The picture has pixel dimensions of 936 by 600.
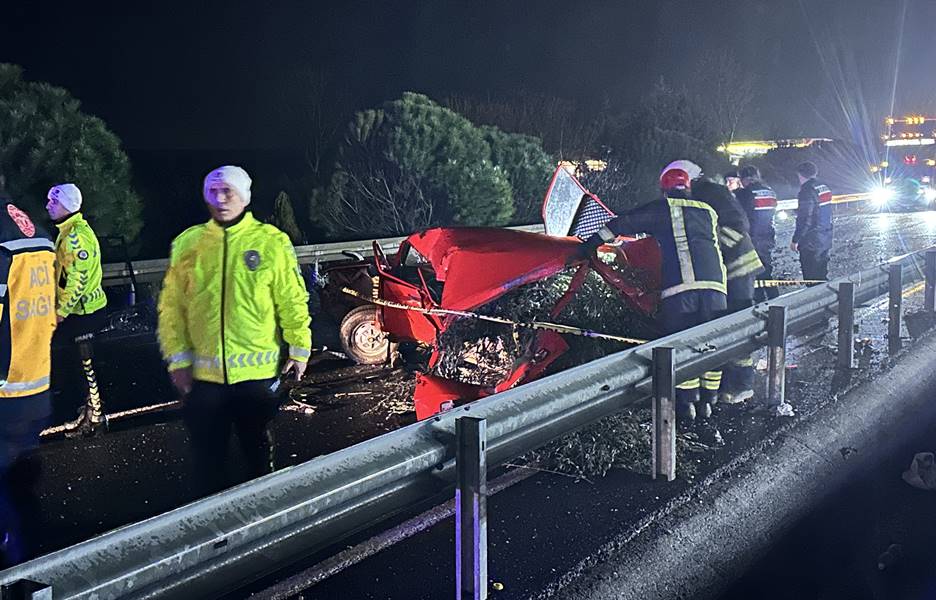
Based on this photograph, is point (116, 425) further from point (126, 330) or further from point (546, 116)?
point (546, 116)

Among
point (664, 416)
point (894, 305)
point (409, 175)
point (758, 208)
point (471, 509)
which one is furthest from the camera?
point (409, 175)

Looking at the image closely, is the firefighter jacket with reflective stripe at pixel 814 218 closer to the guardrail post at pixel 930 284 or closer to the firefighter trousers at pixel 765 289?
the firefighter trousers at pixel 765 289

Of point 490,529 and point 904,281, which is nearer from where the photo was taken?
point 490,529

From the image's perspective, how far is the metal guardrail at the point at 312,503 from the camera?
2344mm

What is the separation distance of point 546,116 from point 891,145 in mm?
12596

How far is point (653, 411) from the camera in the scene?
463cm

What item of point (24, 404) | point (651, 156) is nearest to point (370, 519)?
point (24, 404)

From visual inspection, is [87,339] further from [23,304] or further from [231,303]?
[231,303]

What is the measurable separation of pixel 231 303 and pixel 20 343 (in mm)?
913

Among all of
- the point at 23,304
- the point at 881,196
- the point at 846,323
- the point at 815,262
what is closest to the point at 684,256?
the point at 846,323

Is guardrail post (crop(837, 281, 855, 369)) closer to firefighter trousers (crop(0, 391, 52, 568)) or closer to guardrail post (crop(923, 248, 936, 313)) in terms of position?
guardrail post (crop(923, 248, 936, 313))

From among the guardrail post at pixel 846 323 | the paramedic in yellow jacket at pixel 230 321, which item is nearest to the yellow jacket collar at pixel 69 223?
the paramedic in yellow jacket at pixel 230 321

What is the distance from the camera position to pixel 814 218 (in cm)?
1068

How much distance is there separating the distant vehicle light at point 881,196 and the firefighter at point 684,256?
26.6 m
